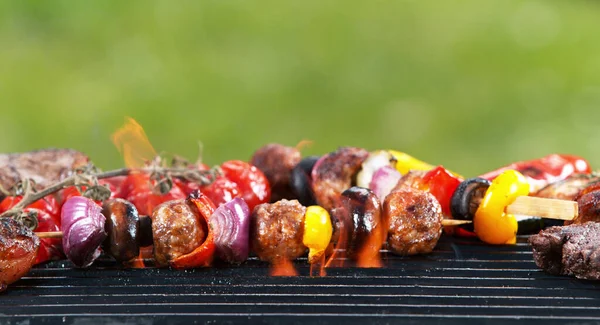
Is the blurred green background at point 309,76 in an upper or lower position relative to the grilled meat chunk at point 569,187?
upper

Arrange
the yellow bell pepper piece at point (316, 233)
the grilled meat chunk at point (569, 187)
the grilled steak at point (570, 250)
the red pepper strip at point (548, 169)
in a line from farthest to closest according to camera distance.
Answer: the red pepper strip at point (548, 169), the grilled meat chunk at point (569, 187), the yellow bell pepper piece at point (316, 233), the grilled steak at point (570, 250)

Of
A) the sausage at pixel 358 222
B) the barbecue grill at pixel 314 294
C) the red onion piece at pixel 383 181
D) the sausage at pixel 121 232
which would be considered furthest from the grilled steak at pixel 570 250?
the sausage at pixel 121 232

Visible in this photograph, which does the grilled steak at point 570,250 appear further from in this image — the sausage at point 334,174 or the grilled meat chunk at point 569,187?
the sausage at point 334,174

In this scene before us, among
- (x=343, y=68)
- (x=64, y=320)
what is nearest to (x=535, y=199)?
(x=64, y=320)

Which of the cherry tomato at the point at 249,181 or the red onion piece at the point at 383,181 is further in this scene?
the cherry tomato at the point at 249,181

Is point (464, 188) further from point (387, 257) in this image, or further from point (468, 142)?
point (468, 142)

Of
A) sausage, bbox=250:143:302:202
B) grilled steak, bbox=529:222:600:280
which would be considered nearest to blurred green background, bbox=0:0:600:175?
sausage, bbox=250:143:302:202

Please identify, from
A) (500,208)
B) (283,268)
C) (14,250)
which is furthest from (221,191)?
(500,208)
